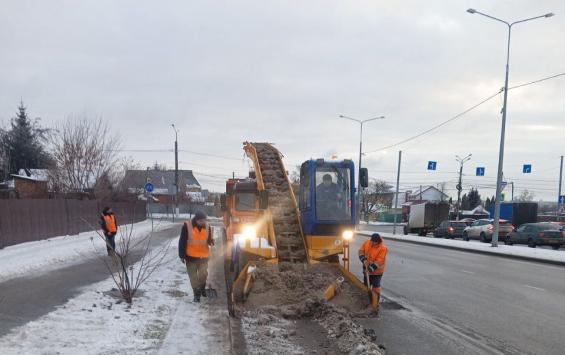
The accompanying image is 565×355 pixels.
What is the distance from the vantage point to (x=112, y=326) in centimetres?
653

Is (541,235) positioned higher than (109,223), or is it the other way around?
(109,223)

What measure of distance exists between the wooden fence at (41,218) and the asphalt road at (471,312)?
806cm

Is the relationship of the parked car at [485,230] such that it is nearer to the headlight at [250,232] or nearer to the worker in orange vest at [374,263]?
the headlight at [250,232]

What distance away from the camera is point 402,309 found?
9195 mm

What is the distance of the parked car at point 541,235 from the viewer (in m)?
28.4

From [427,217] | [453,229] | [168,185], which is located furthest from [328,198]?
[168,185]

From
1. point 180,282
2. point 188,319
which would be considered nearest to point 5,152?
point 180,282

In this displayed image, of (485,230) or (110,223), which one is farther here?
(485,230)

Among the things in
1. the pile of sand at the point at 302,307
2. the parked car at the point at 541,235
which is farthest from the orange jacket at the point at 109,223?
the parked car at the point at 541,235

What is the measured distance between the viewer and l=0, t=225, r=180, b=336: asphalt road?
23.3ft

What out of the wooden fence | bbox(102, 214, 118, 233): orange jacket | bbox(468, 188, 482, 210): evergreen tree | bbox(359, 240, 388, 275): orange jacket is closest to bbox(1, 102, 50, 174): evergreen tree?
the wooden fence

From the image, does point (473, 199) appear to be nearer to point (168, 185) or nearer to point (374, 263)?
point (168, 185)

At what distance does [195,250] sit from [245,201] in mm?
6225

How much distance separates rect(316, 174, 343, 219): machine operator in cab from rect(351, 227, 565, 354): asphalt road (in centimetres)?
224
